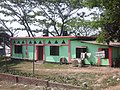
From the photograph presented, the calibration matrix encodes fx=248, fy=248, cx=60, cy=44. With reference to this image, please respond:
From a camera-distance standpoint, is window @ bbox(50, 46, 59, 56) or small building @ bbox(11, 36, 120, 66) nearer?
small building @ bbox(11, 36, 120, 66)

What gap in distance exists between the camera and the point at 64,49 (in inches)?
1082

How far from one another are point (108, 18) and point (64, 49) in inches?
433

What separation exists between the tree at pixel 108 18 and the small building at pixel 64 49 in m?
4.86

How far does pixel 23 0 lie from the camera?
38938mm

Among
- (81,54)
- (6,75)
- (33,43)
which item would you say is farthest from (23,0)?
(6,75)

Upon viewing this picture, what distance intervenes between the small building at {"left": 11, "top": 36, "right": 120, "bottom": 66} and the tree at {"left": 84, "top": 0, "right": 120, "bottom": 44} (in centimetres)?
486

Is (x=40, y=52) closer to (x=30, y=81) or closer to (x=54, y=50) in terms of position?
(x=54, y=50)

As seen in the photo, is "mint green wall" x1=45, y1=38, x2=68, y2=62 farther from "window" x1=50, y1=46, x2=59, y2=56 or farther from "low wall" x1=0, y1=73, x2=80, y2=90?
"low wall" x1=0, y1=73, x2=80, y2=90

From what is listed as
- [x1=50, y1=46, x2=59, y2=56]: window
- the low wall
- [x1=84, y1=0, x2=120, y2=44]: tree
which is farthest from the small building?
[x1=84, y1=0, x2=120, y2=44]: tree

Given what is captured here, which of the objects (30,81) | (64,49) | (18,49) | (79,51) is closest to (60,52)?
(64,49)

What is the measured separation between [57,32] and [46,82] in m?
26.0

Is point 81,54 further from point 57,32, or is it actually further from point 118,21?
point 57,32

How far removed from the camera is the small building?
24.5 metres

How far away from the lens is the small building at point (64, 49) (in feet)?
80.4
